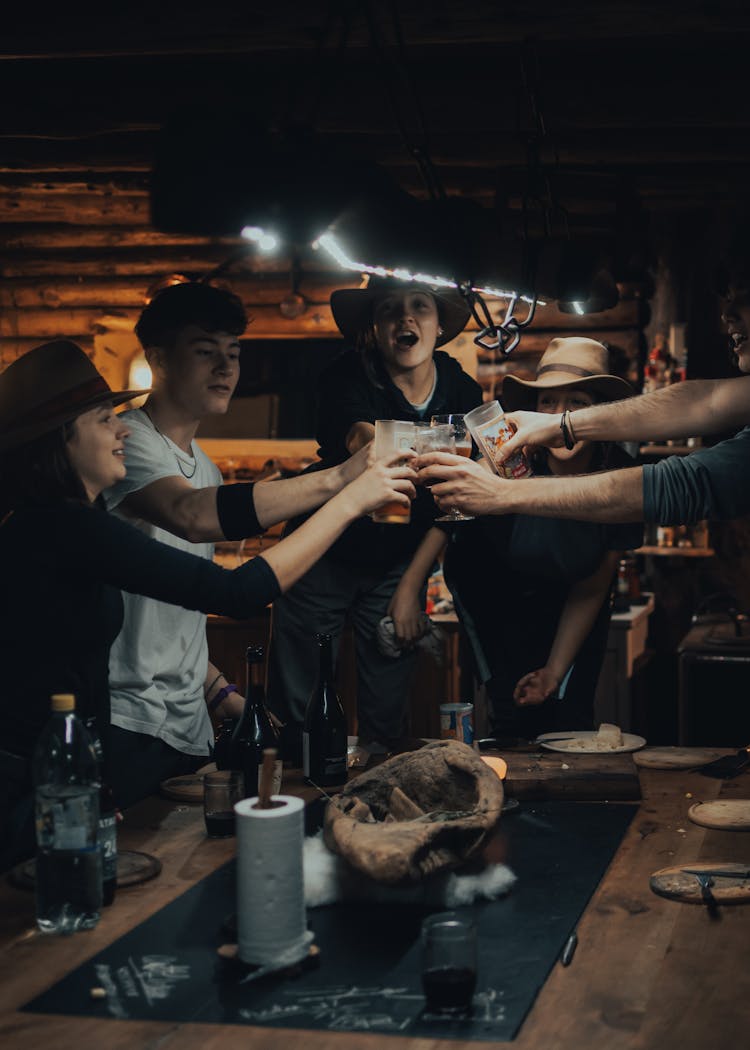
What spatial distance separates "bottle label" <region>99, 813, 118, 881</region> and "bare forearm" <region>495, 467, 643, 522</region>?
4.50 feet

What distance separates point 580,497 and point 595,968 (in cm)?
151

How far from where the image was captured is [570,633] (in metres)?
3.77

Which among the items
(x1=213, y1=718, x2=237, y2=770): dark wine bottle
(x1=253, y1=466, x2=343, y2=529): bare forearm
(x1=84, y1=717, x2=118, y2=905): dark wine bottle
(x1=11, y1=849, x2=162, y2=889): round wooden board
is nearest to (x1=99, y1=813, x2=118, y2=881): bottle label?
(x1=84, y1=717, x2=118, y2=905): dark wine bottle

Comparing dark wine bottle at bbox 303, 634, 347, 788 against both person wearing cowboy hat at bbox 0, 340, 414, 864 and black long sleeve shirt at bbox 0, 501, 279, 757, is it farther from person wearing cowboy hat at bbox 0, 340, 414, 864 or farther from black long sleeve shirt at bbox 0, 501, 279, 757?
black long sleeve shirt at bbox 0, 501, 279, 757

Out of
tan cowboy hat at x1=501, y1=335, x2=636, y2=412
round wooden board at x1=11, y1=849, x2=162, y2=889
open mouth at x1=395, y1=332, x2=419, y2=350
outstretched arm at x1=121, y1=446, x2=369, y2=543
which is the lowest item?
round wooden board at x1=11, y1=849, x2=162, y2=889

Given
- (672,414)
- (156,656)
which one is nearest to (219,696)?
(156,656)

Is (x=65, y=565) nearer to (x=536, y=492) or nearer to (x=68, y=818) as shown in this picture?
(x=68, y=818)

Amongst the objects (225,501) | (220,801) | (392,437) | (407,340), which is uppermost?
(407,340)

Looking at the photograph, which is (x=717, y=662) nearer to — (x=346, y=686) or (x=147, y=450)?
(x=346, y=686)

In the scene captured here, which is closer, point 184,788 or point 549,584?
point 184,788

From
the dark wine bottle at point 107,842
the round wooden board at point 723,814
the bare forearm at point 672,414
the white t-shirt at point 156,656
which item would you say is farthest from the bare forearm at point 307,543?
the round wooden board at point 723,814

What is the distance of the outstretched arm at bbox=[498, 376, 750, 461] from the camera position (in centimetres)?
317

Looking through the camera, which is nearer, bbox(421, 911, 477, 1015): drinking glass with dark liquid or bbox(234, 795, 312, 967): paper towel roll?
bbox(421, 911, 477, 1015): drinking glass with dark liquid

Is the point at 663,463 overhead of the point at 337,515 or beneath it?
overhead
